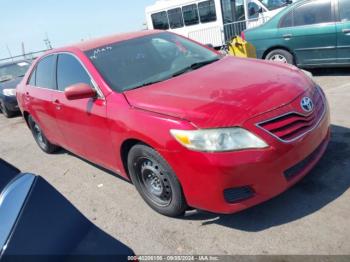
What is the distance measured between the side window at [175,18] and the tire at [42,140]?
10.9m

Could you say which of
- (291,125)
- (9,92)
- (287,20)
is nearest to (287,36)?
(287,20)

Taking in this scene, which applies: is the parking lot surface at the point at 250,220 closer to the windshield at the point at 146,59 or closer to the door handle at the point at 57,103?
the door handle at the point at 57,103

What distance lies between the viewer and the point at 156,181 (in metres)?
3.37

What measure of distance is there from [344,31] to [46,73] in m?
5.24

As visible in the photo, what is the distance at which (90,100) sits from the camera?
12.4ft

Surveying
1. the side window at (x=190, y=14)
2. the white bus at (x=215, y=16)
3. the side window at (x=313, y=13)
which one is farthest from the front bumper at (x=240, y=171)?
the side window at (x=190, y=14)

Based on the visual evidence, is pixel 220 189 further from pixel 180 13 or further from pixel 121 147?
pixel 180 13

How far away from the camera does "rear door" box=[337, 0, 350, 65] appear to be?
672 cm

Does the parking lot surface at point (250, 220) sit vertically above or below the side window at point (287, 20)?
below

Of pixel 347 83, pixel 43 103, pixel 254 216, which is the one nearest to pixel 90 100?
pixel 43 103

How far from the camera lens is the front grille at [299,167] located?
295 centimetres

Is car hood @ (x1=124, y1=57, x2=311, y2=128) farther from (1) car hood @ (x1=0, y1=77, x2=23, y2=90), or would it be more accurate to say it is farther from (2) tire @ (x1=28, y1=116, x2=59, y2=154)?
(1) car hood @ (x1=0, y1=77, x2=23, y2=90)

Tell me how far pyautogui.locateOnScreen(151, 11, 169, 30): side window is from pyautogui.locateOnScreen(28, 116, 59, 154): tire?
1128 cm

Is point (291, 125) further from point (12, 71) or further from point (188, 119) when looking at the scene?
point (12, 71)
